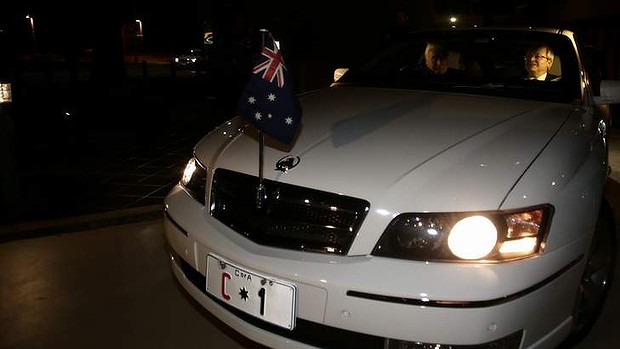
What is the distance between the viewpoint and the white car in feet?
6.15

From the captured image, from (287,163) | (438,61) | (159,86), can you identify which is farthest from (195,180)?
(159,86)

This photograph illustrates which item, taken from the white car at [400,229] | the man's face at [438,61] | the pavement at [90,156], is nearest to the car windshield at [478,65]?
the man's face at [438,61]

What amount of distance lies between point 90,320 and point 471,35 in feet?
9.39

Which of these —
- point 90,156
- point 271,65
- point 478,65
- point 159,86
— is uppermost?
point 271,65

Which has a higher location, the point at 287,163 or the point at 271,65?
the point at 271,65

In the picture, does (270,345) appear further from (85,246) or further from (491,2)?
(491,2)

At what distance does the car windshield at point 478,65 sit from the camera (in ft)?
10.2

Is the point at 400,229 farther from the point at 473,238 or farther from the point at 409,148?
the point at 409,148

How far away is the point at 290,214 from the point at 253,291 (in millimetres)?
315

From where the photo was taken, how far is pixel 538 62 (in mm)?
3510

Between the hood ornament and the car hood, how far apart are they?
20 millimetres

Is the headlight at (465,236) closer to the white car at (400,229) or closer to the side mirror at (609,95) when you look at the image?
the white car at (400,229)

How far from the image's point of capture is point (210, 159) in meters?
2.60

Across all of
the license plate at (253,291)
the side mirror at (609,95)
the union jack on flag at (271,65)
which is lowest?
the license plate at (253,291)
